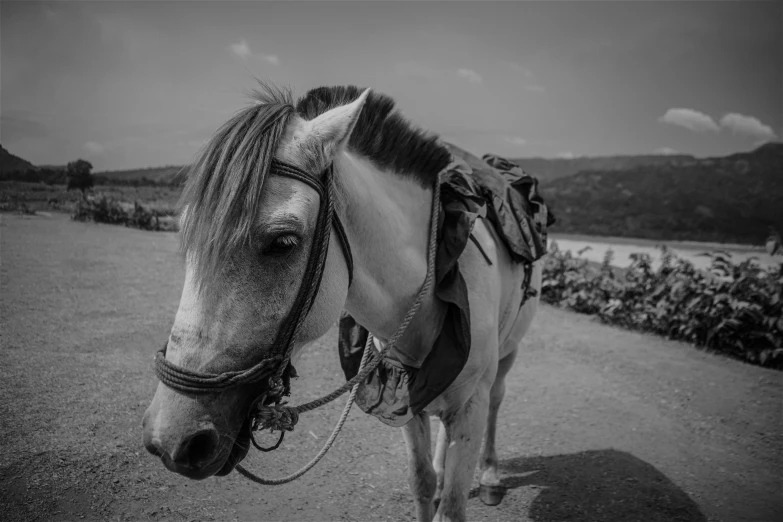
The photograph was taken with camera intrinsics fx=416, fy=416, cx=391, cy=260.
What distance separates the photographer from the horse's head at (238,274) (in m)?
1.20

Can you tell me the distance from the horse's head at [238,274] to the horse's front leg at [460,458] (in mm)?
1034

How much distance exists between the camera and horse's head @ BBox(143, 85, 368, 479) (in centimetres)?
120

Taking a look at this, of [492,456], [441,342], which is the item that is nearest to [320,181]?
[441,342]

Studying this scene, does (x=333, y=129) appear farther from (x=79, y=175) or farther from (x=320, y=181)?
(x=79, y=175)

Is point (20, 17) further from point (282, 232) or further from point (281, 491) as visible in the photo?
point (281, 491)

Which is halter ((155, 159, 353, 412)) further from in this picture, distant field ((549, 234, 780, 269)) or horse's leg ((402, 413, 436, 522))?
distant field ((549, 234, 780, 269))

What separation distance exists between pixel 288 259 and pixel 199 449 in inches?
24.3

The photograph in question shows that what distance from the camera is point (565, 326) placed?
782cm

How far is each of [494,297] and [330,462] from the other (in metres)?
2.38

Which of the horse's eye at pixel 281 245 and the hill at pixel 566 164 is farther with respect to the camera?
the hill at pixel 566 164

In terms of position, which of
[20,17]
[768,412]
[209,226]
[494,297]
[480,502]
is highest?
[20,17]

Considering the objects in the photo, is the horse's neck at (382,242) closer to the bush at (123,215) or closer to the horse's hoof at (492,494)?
the horse's hoof at (492,494)

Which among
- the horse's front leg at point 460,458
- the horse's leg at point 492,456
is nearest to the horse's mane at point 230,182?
the horse's front leg at point 460,458

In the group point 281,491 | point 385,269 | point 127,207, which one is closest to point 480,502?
point 281,491
